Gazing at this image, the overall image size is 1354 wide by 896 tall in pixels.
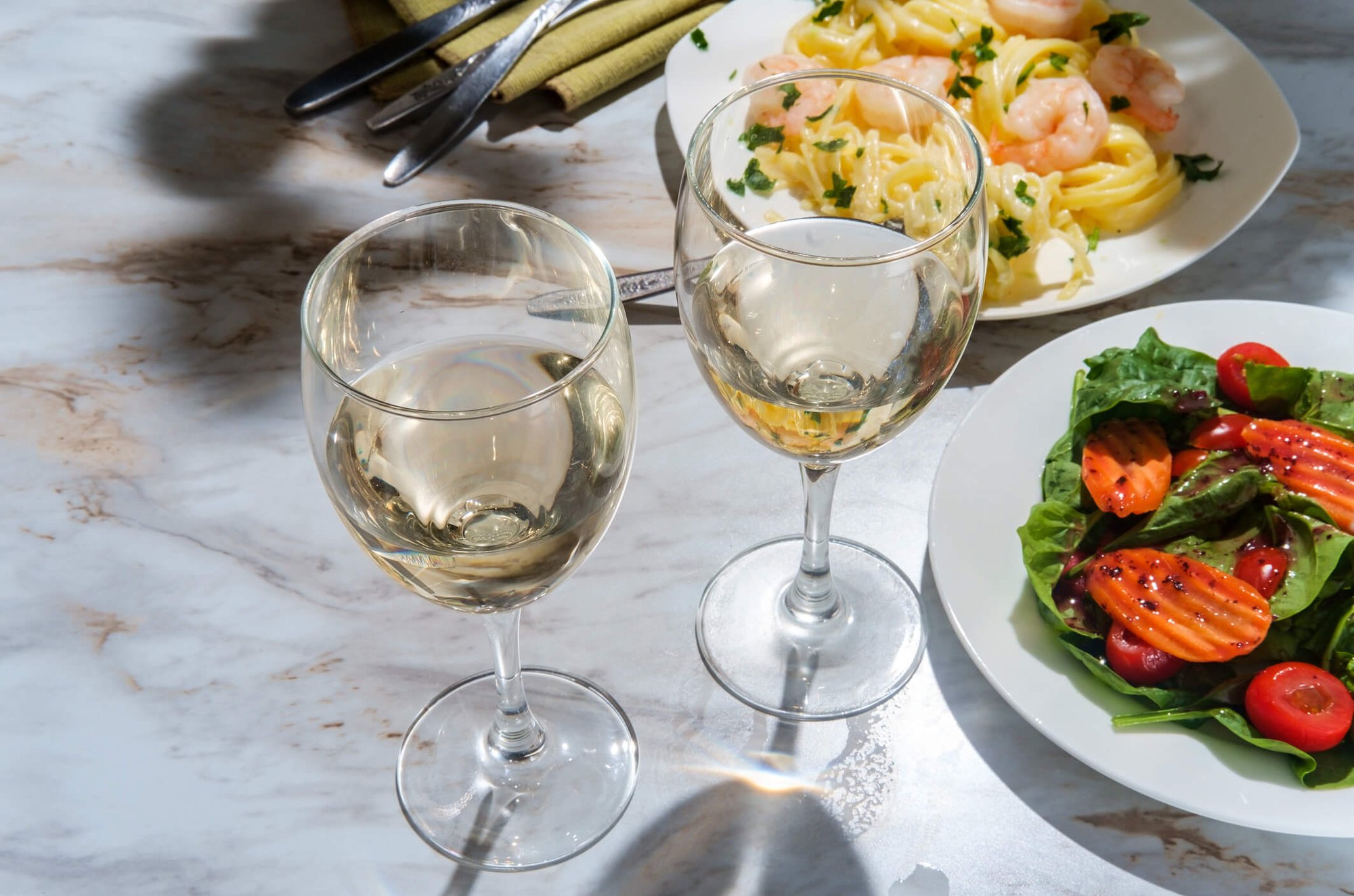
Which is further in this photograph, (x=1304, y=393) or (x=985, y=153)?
(x=985, y=153)

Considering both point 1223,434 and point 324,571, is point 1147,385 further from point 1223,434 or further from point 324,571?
point 324,571

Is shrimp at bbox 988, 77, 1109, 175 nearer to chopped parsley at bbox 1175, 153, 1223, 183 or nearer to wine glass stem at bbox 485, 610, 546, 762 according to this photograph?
chopped parsley at bbox 1175, 153, 1223, 183

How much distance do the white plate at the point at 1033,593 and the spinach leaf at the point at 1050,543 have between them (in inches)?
0.8

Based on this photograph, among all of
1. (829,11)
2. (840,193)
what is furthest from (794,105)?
(829,11)

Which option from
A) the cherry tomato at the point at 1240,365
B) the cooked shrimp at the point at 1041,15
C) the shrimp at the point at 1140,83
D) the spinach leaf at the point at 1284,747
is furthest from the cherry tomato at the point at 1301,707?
the cooked shrimp at the point at 1041,15

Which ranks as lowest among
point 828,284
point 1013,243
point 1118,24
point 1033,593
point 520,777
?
point 520,777

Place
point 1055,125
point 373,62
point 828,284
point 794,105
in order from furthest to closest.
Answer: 1. point 373,62
2. point 1055,125
3. point 794,105
4. point 828,284

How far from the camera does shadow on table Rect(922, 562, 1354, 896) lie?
1010 mm

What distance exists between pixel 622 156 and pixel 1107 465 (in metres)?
0.88

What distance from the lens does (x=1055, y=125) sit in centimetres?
160

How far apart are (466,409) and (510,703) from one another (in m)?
0.33

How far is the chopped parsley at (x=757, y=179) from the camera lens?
1.10 metres

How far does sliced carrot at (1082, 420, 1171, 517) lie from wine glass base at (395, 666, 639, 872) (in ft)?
1.66

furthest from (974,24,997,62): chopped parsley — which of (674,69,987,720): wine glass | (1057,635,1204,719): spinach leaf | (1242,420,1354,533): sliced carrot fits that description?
(1057,635,1204,719): spinach leaf
